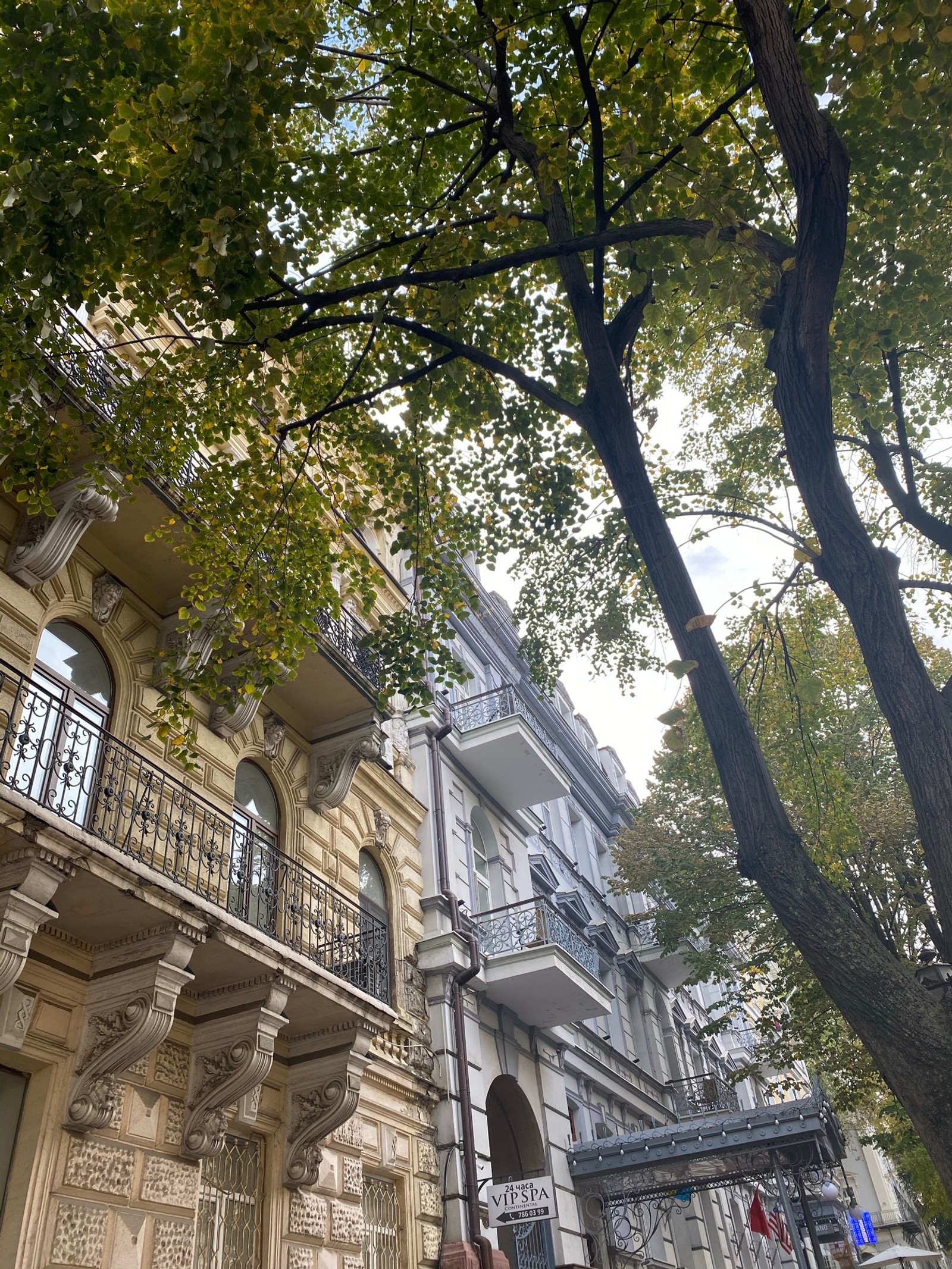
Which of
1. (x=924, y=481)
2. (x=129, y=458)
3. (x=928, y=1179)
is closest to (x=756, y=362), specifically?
(x=924, y=481)

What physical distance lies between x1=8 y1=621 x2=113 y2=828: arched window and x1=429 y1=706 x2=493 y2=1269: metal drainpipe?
21.1 feet

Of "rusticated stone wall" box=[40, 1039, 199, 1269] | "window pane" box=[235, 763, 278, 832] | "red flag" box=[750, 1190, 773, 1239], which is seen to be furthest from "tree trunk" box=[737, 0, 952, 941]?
"red flag" box=[750, 1190, 773, 1239]

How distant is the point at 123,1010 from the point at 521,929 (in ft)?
25.8

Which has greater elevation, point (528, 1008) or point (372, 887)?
point (372, 887)

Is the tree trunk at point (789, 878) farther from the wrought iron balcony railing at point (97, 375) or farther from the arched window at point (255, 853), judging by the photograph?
the arched window at point (255, 853)

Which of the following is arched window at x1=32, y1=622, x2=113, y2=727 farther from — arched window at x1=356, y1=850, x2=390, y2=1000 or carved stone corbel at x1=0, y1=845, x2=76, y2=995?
arched window at x1=356, y1=850, x2=390, y2=1000

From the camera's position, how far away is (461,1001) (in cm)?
1297

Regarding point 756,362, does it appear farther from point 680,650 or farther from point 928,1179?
point 928,1179

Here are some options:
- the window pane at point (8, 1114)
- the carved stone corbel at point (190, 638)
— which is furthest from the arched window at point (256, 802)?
the window pane at point (8, 1114)

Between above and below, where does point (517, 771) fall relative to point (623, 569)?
above

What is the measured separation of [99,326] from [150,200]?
175 inches

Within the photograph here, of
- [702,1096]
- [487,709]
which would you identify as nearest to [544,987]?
[487,709]

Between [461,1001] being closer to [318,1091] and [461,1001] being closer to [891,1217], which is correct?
[318,1091]

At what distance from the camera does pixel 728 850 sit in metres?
19.8
